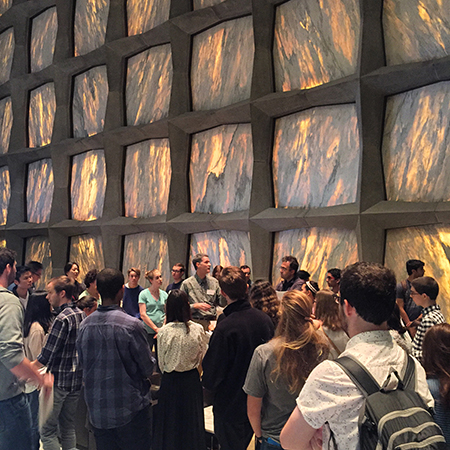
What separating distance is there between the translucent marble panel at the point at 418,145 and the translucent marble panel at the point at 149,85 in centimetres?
599

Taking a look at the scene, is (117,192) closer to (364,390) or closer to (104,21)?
(104,21)

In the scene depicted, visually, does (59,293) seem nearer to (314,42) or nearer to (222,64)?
(314,42)

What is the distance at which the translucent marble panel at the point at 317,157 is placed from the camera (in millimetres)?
9078

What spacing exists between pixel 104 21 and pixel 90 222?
5620 mm

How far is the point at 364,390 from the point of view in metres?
1.87

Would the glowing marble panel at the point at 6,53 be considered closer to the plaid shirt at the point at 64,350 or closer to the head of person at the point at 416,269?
the head of person at the point at 416,269

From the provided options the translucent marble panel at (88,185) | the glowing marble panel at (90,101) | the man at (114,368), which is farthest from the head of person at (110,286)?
the glowing marble panel at (90,101)

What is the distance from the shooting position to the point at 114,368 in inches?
145

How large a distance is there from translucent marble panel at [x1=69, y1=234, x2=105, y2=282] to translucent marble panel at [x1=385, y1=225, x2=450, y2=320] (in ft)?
28.8

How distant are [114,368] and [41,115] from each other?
1484cm

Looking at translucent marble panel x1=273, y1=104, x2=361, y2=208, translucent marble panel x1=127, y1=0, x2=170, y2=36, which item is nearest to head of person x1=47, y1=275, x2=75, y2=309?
translucent marble panel x1=273, y1=104, x2=361, y2=208

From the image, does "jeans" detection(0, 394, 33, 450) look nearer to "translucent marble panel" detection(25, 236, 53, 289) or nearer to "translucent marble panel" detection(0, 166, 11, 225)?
"translucent marble panel" detection(25, 236, 53, 289)

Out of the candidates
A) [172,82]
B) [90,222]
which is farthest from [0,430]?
[90,222]

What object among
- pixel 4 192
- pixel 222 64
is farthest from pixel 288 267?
pixel 4 192
